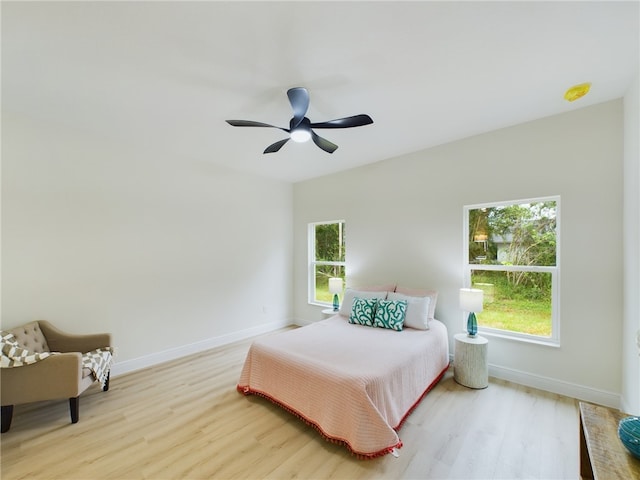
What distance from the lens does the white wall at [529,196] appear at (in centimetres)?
253

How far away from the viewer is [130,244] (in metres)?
3.35

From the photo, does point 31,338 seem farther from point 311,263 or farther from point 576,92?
point 576,92

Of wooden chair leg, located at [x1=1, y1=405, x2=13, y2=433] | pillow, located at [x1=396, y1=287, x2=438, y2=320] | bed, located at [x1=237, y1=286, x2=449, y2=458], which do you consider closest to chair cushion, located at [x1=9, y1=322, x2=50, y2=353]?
wooden chair leg, located at [x1=1, y1=405, x2=13, y2=433]

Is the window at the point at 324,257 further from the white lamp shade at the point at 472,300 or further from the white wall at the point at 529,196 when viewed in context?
the white lamp shade at the point at 472,300

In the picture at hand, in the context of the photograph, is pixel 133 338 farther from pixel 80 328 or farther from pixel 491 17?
pixel 491 17

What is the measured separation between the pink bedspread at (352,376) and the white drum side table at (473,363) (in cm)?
21

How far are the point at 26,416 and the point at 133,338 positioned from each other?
1.04m

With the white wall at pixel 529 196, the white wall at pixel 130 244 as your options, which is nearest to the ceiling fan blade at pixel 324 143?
the white wall at pixel 529 196

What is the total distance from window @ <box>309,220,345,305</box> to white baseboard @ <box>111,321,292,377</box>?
3.17 ft

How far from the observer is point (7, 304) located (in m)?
2.57

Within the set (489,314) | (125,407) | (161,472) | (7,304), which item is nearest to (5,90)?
(7,304)

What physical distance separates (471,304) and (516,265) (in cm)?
72

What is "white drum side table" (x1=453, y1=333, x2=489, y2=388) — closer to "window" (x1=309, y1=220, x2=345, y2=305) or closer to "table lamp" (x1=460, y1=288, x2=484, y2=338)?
"table lamp" (x1=460, y1=288, x2=484, y2=338)

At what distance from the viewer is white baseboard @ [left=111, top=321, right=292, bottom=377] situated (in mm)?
3222
